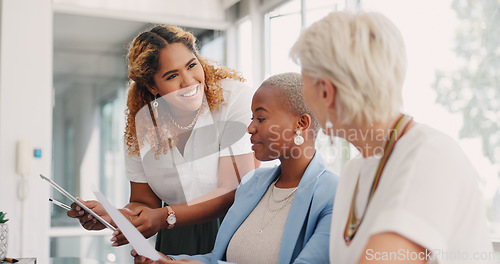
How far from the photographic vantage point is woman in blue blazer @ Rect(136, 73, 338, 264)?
1424 mm

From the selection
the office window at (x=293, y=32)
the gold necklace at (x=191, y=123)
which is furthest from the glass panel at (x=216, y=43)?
the gold necklace at (x=191, y=123)

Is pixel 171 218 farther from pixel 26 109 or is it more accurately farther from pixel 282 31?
pixel 26 109

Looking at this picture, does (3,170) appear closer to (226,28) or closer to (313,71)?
(226,28)

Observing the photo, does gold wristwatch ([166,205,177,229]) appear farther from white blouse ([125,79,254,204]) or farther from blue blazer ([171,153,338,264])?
blue blazer ([171,153,338,264])

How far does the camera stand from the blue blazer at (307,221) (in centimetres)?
135

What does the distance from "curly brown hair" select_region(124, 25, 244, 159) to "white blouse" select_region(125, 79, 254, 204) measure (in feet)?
0.14

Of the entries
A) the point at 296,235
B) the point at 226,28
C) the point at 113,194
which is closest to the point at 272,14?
the point at 226,28

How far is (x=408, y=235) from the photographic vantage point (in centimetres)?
84

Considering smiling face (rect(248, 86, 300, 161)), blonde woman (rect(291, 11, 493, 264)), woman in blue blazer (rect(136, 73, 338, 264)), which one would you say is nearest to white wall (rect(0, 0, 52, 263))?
woman in blue blazer (rect(136, 73, 338, 264))

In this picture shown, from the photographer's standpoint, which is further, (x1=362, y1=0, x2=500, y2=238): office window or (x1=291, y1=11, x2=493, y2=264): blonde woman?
(x1=362, y1=0, x2=500, y2=238): office window

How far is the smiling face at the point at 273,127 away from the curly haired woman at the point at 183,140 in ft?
→ 0.95

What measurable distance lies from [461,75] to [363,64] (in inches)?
60.2

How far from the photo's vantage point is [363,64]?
965mm

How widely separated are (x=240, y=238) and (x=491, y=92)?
4.34 feet
